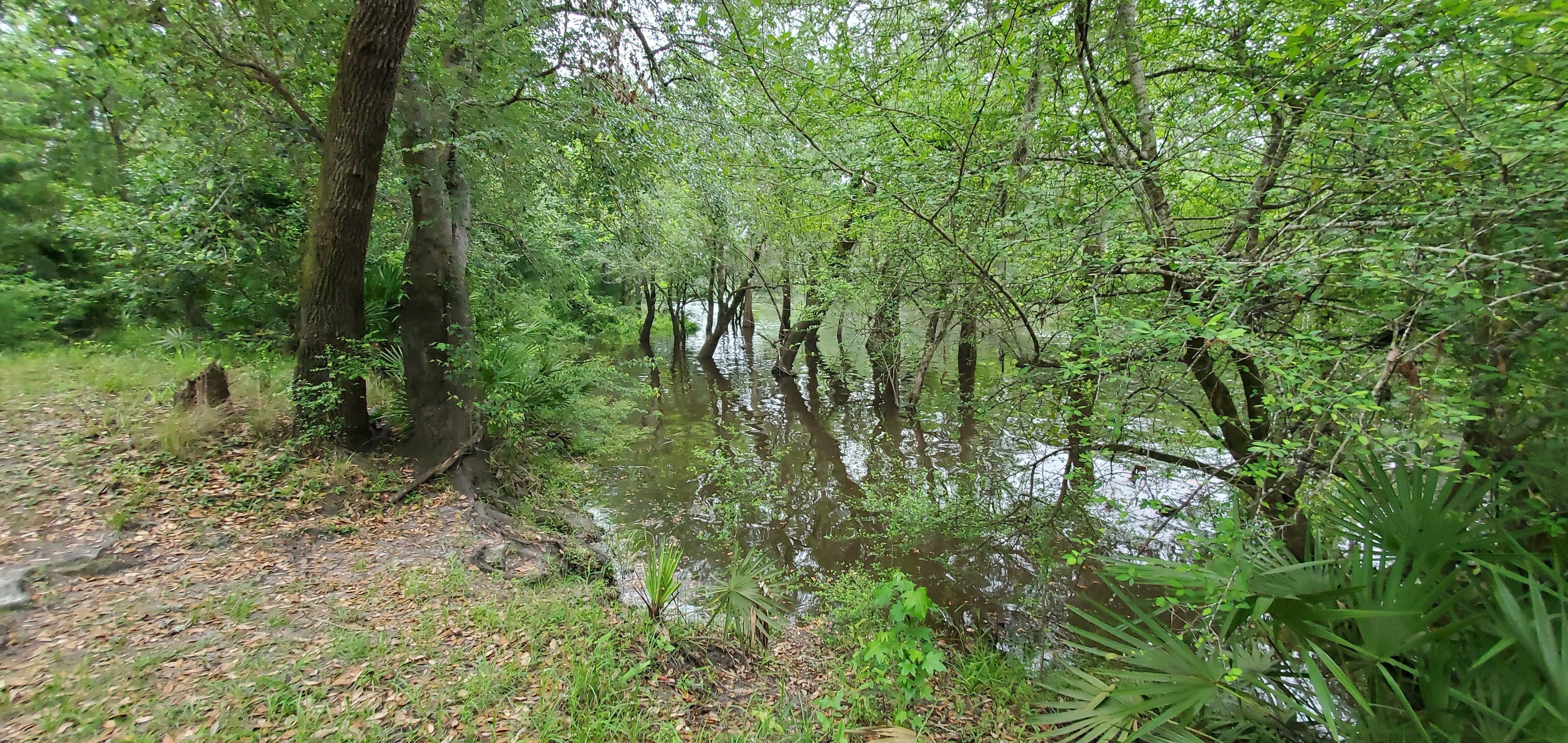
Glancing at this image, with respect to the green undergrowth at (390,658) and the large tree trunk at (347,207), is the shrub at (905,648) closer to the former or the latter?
the green undergrowth at (390,658)

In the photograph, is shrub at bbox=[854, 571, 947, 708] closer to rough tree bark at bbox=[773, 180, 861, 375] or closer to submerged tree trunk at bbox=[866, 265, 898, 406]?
rough tree bark at bbox=[773, 180, 861, 375]

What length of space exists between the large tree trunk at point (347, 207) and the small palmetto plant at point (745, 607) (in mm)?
4047

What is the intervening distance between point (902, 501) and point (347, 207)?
236 inches

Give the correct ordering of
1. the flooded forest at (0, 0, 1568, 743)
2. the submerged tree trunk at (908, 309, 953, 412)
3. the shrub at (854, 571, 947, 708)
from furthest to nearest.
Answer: the submerged tree trunk at (908, 309, 953, 412) → the shrub at (854, 571, 947, 708) → the flooded forest at (0, 0, 1568, 743)

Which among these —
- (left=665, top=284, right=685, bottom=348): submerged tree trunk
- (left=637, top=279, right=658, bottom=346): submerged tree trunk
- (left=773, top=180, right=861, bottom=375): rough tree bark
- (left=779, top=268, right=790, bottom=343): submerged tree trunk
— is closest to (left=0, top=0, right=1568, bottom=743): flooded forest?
(left=773, top=180, right=861, bottom=375): rough tree bark

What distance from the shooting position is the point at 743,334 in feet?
71.5

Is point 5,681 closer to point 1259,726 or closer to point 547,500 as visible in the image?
point 547,500

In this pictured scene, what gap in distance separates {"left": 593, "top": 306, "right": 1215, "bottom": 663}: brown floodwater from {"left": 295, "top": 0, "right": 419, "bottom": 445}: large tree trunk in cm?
339

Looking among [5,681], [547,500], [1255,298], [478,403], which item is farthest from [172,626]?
[1255,298]

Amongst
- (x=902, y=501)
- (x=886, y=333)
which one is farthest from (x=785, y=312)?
(x=902, y=501)

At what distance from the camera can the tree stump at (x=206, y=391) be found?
532 cm

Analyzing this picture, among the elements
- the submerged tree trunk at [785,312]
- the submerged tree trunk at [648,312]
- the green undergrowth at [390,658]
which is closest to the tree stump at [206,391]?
the green undergrowth at [390,658]

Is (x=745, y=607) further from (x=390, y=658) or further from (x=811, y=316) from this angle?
(x=811, y=316)

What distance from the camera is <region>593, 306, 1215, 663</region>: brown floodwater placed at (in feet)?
15.6
